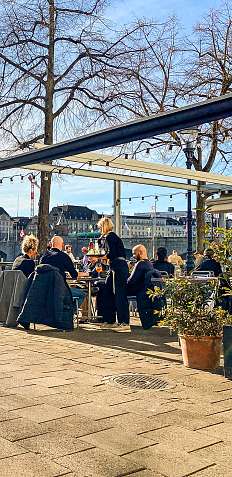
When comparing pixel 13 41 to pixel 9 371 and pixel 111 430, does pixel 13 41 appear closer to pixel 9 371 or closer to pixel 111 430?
pixel 9 371

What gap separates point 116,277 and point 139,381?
3465 mm

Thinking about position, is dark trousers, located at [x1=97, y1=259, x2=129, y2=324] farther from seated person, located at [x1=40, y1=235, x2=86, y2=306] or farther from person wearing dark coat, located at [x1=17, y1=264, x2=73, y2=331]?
person wearing dark coat, located at [x1=17, y1=264, x2=73, y2=331]

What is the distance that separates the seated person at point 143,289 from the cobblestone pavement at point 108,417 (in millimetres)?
1598

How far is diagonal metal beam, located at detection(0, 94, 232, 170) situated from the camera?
5.22 m

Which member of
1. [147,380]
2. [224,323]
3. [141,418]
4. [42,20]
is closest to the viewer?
[141,418]

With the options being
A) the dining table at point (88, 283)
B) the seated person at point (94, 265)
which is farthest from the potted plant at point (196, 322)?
the seated person at point (94, 265)

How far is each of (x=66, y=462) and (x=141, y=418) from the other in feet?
3.03

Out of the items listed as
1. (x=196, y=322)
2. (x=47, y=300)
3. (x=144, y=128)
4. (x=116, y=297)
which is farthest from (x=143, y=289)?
(x=144, y=128)

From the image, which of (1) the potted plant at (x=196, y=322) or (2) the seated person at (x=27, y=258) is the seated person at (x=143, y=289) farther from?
(1) the potted plant at (x=196, y=322)

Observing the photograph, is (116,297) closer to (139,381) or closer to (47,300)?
(47,300)

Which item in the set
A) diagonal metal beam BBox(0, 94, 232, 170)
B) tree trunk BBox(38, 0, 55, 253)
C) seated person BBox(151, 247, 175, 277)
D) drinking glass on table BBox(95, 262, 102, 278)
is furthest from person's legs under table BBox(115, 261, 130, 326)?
tree trunk BBox(38, 0, 55, 253)

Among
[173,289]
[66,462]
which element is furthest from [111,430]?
[173,289]

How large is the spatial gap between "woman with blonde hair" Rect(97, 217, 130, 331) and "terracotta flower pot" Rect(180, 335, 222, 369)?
9.54ft

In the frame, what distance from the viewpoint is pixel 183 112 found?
5.50 meters
